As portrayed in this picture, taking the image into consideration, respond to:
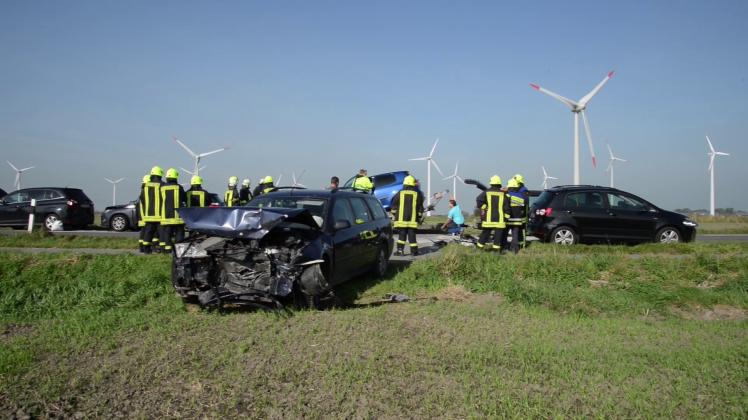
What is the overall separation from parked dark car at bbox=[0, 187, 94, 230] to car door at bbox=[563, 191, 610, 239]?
16036mm

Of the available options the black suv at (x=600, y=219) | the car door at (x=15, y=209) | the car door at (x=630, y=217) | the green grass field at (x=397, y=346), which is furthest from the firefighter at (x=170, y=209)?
the car door at (x=15, y=209)

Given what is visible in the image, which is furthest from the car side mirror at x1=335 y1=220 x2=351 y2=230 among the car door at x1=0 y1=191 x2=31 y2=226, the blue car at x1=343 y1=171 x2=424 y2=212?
the car door at x1=0 y1=191 x2=31 y2=226

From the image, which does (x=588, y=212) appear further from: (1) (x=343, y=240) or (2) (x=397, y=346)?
(2) (x=397, y=346)

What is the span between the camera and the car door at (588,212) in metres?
14.0

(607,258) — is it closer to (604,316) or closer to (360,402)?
(604,316)

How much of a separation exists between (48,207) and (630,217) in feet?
60.2

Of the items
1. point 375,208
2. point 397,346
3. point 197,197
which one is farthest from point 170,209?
point 397,346

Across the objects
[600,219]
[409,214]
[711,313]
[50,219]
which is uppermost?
[409,214]

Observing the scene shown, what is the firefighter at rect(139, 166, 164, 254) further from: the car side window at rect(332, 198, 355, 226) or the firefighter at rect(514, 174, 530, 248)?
the firefighter at rect(514, 174, 530, 248)

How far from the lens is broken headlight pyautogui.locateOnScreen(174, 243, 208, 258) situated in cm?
705

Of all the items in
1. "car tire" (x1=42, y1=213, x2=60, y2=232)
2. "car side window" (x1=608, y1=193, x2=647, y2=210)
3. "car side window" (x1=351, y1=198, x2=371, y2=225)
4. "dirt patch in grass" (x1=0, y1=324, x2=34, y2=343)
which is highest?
"car side window" (x1=608, y1=193, x2=647, y2=210)

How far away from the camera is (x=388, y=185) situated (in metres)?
20.4

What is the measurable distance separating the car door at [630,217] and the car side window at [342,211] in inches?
331

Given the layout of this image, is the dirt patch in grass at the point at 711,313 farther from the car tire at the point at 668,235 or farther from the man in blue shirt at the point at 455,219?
the man in blue shirt at the point at 455,219
